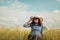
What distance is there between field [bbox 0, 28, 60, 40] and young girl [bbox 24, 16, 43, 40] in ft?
0.15

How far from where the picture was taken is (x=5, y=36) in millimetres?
1754

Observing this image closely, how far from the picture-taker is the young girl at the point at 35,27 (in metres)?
1.68

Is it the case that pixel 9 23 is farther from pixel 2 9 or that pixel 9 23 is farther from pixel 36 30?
pixel 36 30

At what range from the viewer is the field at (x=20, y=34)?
171 centimetres

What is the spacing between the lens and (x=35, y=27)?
1.69 metres

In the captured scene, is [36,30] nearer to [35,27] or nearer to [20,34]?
[35,27]

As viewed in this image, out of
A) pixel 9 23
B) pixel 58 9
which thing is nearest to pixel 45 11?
pixel 58 9

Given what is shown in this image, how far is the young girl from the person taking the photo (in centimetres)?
Result: 168

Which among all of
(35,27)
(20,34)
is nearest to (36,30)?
(35,27)

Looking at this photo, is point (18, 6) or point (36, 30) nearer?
point (36, 30)

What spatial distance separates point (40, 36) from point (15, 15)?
35 cm

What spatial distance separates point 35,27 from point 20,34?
0.18 metres

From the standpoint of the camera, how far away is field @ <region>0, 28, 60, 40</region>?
1.71 metres

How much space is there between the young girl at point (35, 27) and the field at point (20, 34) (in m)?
0.05
